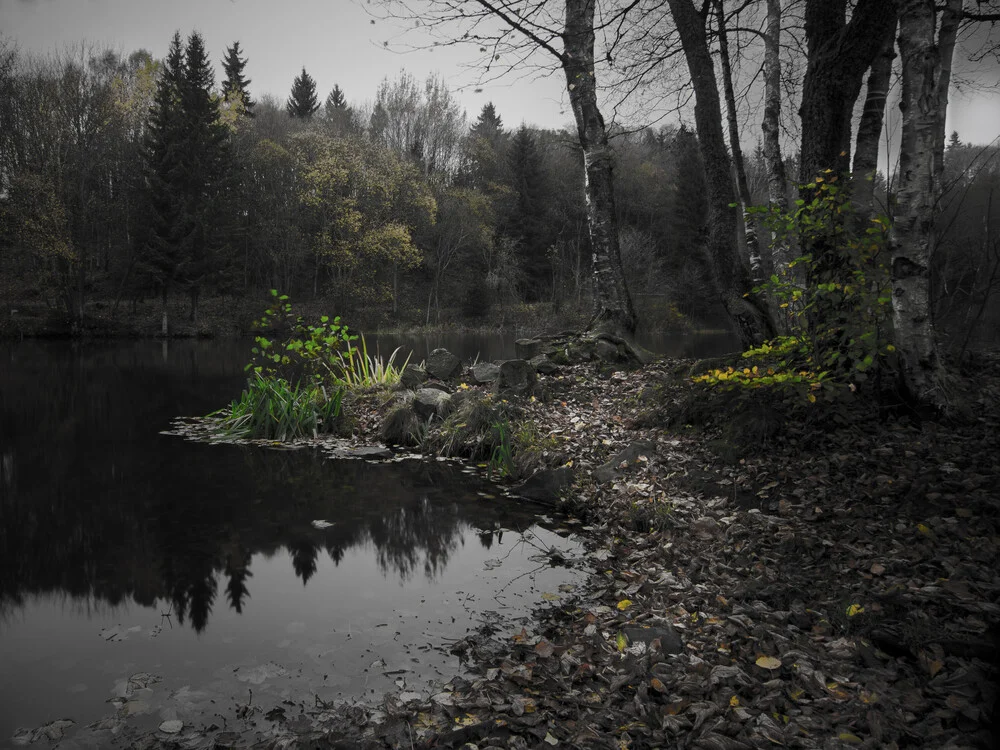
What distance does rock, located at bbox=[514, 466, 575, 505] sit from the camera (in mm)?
6188

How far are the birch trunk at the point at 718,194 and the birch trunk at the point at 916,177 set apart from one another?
2.82 meters

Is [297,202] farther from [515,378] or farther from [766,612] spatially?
[766,612]

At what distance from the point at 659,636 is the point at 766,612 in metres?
0.68

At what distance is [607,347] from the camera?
9.68 metres

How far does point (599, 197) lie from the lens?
A: 33.5 ft

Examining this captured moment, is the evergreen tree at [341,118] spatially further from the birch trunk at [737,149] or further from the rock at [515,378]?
the rock at [515,378]

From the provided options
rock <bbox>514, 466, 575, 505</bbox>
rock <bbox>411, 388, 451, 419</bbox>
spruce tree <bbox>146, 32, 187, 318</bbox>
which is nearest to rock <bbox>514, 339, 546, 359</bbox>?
rock <bbox>411, 388, 451, 419</bbox>

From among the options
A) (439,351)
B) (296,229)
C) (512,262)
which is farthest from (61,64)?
(439,351)

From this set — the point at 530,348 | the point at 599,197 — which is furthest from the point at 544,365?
the point at 599,197

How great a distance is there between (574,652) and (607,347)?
6.91 metres

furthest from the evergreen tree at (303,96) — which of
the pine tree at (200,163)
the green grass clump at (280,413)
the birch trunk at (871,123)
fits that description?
the birch trunk at (871,123)

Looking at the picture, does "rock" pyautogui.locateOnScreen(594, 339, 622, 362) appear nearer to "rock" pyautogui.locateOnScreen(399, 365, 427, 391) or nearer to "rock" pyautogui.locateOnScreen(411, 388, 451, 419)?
"rock" pyautogui.locateOnScreen(411, 388, 451, 419)

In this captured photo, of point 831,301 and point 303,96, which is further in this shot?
point 303,96

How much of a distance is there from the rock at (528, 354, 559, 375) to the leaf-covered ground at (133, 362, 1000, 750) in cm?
355
